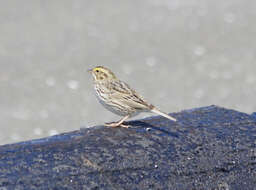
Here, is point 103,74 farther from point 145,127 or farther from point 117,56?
point 117,56

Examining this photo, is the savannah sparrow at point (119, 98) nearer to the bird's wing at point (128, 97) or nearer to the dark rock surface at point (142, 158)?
the bird's wing at point (128, 97)

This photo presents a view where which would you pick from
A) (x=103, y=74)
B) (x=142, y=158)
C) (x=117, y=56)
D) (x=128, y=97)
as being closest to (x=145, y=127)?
(x=142, y=158)

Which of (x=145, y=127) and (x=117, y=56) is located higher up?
(x=117, y=56)

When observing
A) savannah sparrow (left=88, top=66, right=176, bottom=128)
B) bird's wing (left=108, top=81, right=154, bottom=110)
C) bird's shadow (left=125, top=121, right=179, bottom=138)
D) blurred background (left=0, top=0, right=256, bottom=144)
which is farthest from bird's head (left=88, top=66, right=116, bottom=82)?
blurred background (left=0, top=0, right=256, bottom=144)

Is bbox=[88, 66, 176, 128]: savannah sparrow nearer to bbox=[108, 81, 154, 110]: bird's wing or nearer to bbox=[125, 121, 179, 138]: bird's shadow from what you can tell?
bbox=[108, 81, 154, 110]: bird's wing

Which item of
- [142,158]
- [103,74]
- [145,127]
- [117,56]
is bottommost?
[142,158]

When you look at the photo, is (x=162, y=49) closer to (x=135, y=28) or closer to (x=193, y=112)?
(x=135, y=28)

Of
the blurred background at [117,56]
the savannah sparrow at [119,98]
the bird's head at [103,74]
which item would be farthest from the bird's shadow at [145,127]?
the blurred background at [117,56]
